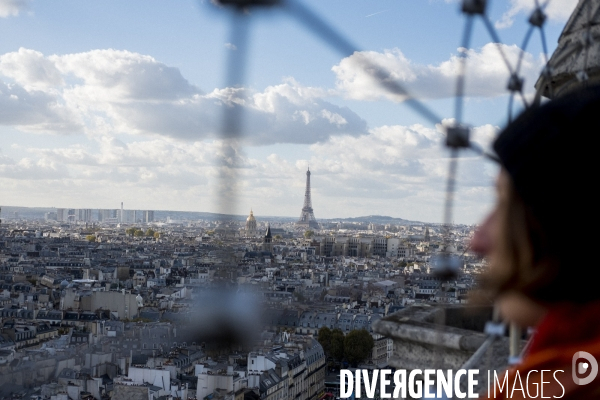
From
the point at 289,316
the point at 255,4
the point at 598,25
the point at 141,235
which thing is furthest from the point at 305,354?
the point at 141,235

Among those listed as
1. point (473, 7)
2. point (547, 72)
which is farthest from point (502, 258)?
point (547, 72)

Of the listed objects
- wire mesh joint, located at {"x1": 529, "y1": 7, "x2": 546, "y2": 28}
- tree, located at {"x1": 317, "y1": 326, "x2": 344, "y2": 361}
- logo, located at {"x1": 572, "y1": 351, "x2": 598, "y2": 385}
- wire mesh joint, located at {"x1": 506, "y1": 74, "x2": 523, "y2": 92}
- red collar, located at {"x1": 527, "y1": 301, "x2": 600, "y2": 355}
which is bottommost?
tree, located at {"x1": 317, "y1": 326, "x2": 344, "y2": 361}

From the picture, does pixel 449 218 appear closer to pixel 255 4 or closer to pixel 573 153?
pixel 255 4

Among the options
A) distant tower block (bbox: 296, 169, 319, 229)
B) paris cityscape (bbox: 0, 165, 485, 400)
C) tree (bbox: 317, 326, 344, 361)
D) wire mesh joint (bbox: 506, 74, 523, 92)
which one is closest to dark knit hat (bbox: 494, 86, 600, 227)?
paris cityscape (bbox: 0, 165, 485, 400)

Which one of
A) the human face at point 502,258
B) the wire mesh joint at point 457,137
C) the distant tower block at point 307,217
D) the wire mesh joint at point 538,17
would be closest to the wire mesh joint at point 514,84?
the wire mesh joint at point 538,17

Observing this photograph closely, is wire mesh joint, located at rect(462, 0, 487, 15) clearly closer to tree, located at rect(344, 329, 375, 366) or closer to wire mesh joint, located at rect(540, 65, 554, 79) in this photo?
wire mesh joint, located at rect(540, 65, 554, 79)

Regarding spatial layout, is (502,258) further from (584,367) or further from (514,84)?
(514,84)
